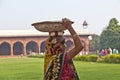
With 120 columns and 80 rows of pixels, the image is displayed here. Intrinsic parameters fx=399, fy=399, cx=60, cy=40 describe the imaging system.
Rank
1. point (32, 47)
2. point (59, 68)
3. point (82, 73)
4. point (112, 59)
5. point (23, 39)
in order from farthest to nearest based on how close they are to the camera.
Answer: point (32, 47)
point (23, 39)
point (112, 59)
point (82, 73)
point (59, 68)

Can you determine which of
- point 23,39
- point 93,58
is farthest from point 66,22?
point 23,39

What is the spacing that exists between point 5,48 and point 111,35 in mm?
14559

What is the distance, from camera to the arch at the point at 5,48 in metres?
53.7

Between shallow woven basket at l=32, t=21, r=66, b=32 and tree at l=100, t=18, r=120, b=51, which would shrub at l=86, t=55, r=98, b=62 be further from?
tree at l=100, t=18, r=120, b=51

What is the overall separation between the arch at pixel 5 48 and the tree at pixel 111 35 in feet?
42.9

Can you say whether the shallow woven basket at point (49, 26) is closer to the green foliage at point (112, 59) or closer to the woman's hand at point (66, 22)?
the woman's hand at point (66, 22)

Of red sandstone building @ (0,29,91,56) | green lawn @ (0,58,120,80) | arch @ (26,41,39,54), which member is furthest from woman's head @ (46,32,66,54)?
arch @ (26,41,39,54)

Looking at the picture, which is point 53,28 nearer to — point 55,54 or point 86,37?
point 55,54

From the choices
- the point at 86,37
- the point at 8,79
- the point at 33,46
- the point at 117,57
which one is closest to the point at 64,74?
the point at 8,79

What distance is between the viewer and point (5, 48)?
5475 cm

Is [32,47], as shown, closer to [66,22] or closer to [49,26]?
[49,26]

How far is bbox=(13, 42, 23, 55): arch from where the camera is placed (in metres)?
54.5

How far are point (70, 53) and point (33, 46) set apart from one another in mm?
52914

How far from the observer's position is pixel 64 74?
379 centimetres
